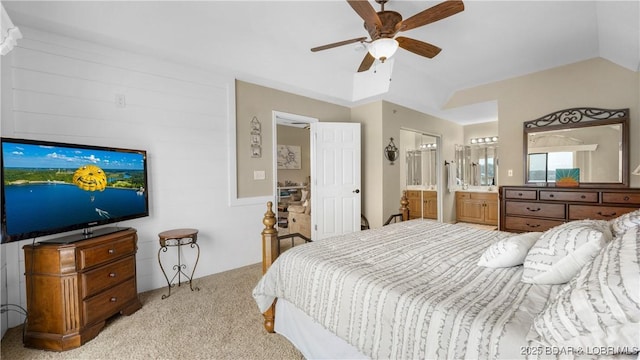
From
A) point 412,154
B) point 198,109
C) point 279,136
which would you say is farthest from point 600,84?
point 279,136

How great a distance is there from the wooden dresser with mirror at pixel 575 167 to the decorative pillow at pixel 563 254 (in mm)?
2599

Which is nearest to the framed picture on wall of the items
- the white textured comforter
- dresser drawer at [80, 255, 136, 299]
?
dresser drawer at [80, 255, 136, 299]

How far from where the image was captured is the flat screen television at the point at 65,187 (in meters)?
1.79

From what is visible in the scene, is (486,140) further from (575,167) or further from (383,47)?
(383,47)

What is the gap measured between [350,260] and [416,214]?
17.1ft

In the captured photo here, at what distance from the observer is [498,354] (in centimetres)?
88

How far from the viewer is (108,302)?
A: 212 centimetres

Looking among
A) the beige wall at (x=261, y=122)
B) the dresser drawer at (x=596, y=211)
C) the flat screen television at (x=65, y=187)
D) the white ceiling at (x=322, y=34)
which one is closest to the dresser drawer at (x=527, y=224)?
the dresser drawer at (x=596, y=211)

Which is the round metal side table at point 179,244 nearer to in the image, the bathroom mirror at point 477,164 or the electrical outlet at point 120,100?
the electrical outlet at point 120,100

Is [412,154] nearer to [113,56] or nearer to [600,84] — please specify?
[600,84]

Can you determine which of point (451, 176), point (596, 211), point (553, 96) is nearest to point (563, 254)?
point (596, 211)

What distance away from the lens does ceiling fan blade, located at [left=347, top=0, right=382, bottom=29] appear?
1778mm

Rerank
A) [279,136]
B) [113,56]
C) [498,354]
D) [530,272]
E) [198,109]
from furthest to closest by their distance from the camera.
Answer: [279,136]
[198,109]
[113,56]
[530,272]
[498,354]

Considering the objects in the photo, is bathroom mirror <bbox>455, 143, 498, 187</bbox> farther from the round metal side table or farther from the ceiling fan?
the round metal side table
